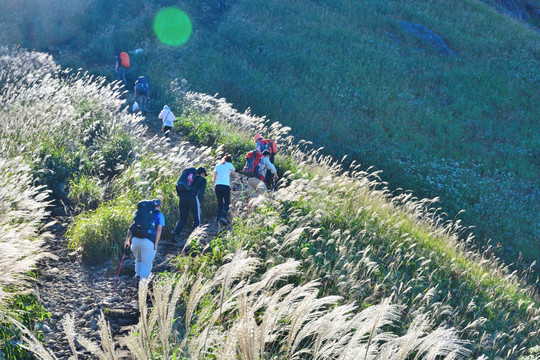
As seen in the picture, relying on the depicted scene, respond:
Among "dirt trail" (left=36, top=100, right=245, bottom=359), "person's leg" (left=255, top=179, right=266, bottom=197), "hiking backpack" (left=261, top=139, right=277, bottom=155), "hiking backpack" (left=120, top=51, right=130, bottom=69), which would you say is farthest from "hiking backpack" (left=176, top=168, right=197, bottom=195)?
"hiking backpack" (left=120, top=51, right=130, bottom=69)

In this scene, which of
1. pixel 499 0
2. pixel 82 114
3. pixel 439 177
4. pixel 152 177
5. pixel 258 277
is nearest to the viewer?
pixel 258 277

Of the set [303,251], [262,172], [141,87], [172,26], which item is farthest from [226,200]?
[172,26]

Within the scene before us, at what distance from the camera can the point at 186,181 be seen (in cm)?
833

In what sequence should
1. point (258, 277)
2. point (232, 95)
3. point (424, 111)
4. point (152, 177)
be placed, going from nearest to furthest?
point (258, 277) < point (152, 177) < point (232, 95) < point (424, 111)

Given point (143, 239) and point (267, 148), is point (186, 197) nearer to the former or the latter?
point (143, 239)

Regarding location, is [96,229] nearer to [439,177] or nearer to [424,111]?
[439,177]

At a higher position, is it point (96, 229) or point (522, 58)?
point (522, 58)

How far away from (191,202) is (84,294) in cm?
262

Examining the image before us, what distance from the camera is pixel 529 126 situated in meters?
25.2

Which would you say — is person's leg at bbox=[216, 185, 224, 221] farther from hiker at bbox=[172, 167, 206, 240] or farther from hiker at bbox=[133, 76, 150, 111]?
hiker at bbox=[133, 76, 150, 111]

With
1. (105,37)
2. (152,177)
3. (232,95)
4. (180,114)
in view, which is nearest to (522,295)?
(152,177)

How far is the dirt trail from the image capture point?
5.25 m

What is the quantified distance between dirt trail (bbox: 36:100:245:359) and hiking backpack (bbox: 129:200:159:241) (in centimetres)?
77

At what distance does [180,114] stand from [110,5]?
731 inches
